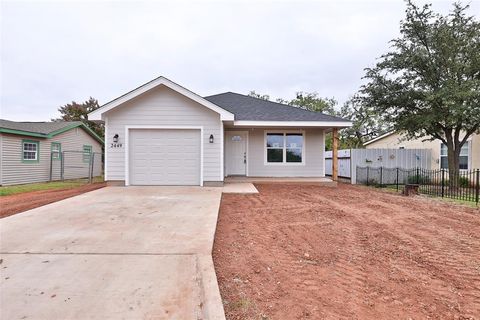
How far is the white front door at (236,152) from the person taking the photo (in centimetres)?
1384

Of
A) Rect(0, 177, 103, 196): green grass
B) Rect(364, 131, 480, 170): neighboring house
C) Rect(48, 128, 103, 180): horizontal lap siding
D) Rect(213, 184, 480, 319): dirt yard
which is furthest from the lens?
Rect(48, 128, 103, 180): horizontal lap siding

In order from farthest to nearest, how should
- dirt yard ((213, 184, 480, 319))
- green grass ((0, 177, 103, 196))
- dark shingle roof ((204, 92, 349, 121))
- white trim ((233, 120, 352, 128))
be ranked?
dark shingle roof ((204, 92, 349, 121)) < white trim ((233, 120, 352, 128)) < green grass ((0, 177, 103, 196)) < dirt yard ((213, 184, 480, 319))

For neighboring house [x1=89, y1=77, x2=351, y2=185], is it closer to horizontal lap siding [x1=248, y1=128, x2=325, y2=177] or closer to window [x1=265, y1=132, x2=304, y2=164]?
horizontal lap siding [x1=248, y1=128, x2=325, y2=177]

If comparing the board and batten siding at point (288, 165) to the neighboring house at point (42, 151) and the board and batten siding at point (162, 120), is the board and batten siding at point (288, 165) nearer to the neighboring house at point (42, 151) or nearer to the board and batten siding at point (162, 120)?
the board and batten siding at point (162, 120)

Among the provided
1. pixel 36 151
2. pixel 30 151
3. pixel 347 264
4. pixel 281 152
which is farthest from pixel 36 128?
pixel 347 264

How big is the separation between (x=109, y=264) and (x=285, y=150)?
1106cm

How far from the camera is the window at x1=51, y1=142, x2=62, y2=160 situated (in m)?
16.9

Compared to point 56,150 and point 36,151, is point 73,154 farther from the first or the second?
point 36,151

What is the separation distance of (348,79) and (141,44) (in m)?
20.9

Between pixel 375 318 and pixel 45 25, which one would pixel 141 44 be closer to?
pixel 45 25

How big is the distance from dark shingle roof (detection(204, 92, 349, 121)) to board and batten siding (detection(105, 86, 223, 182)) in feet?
5.43

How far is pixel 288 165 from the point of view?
1378 centimetres

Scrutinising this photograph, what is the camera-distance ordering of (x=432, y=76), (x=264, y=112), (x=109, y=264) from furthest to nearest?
(x=264, y=112)
(x=432, y=76)
(x=109, y=264)

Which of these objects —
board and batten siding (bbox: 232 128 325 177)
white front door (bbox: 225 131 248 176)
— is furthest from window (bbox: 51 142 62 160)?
board and batten siding (bbox: 232 128 325 177)
